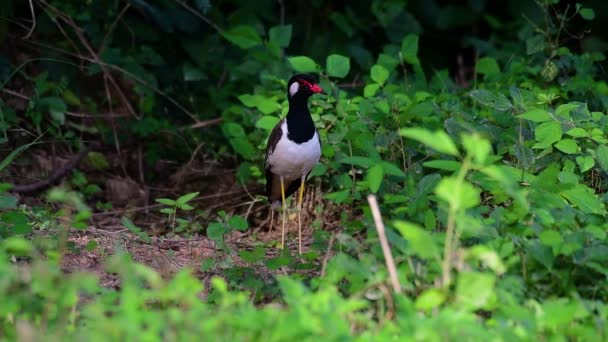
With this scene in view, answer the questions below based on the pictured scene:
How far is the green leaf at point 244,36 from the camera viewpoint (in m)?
6.65

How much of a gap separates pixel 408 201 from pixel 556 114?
3.12 feet

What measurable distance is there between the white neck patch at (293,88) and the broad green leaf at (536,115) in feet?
4.78

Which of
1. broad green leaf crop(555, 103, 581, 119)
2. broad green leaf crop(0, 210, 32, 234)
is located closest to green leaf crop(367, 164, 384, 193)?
broad green leaf crop(555, 103, 581, 119)

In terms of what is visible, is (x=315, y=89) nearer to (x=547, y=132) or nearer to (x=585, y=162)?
(x=547, y=132)

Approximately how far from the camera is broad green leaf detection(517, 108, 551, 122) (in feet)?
15.9

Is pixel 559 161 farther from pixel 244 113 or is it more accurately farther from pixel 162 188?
pixel 162 188

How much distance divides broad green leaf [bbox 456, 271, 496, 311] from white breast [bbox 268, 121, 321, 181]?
2552 mm

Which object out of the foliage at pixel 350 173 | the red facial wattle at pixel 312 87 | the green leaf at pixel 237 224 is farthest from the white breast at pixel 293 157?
the green leaf at pixel 237 224

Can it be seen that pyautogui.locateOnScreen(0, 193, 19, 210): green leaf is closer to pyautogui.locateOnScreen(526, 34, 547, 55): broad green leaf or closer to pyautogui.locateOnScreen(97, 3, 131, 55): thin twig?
pyautogui.locateOnScreen(97, 3, 131, 55): thin twig

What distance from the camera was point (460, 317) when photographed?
3.02 metres

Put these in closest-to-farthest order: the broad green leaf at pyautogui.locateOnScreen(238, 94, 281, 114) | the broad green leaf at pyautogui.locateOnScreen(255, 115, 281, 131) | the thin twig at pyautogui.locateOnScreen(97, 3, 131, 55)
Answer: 1. the broad green leaf at pyautogui.locateOnScreen(255, 115, 281, 131)
2. the broad green leaf at pyautogui.locateOnScreen(238, 94, 281, 114)
3. the thin twig at pyautogui.locateOnScreen(97, 3, 131, 55)

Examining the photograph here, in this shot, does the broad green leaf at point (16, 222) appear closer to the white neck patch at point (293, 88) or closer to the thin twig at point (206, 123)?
the white neck patch at point (293, 88)

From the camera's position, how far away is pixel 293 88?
5906 mm

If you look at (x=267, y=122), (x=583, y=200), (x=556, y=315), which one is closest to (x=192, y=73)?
(x=267, y=122)
